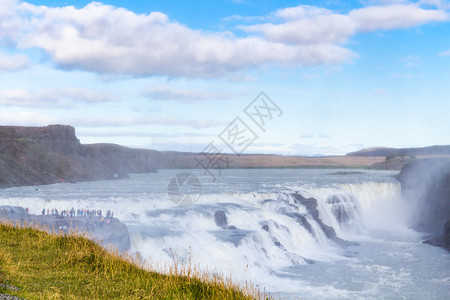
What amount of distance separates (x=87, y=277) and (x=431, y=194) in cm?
4420

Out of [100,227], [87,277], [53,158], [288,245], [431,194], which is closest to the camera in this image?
[87,277]

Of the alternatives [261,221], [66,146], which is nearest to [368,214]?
[261,221]

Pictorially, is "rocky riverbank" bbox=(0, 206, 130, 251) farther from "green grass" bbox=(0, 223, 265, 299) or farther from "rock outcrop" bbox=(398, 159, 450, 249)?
"rock outcrop" bbox=(398, 159, 450, 249)

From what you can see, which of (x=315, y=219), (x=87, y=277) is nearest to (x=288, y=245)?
(x=315, y=219)

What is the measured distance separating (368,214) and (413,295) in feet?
89.2

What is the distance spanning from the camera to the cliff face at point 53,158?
8038 cm

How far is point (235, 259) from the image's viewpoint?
912 inches

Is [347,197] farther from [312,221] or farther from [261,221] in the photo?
[261,221]

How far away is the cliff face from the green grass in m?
66.3

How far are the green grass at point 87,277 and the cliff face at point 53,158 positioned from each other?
6626cm

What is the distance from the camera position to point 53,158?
99.9 meters

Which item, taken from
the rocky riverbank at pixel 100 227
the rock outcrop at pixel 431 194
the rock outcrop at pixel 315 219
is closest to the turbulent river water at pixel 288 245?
the rock outcrop at pixel 315 219

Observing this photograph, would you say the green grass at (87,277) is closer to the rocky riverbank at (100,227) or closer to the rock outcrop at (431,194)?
the rocky riverbank at (100,227)

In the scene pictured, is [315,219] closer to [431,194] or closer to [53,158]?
[431,194]
